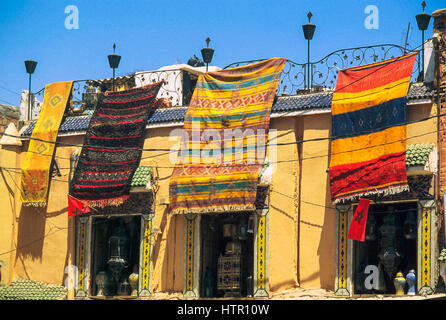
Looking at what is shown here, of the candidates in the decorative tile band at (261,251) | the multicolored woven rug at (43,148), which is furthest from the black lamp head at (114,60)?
the decorative tile band at (261,251)

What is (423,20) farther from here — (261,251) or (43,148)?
(43,148)

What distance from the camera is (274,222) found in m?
23.7

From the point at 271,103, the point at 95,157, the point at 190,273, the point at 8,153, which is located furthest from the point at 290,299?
the point at 8,153

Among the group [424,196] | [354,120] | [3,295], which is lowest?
[3,295]

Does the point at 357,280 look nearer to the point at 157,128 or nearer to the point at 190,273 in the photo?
the point at 190,273

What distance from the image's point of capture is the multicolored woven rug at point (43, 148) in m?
26.2

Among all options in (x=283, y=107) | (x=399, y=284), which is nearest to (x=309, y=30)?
(x=283, y=107)

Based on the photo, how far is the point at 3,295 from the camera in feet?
83.5

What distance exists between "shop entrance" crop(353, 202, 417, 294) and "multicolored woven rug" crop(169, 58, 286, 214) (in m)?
2.43

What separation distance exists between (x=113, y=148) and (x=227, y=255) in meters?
3.58

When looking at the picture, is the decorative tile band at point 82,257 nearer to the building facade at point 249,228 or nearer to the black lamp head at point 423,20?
the building facade at point 249,228

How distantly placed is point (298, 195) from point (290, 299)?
2.21 metres

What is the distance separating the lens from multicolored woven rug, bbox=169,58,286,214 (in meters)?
23.8

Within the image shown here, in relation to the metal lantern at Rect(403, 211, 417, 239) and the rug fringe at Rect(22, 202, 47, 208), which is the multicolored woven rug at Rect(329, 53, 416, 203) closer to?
the metal lantern at Rect(403, 211, 417, 239)
